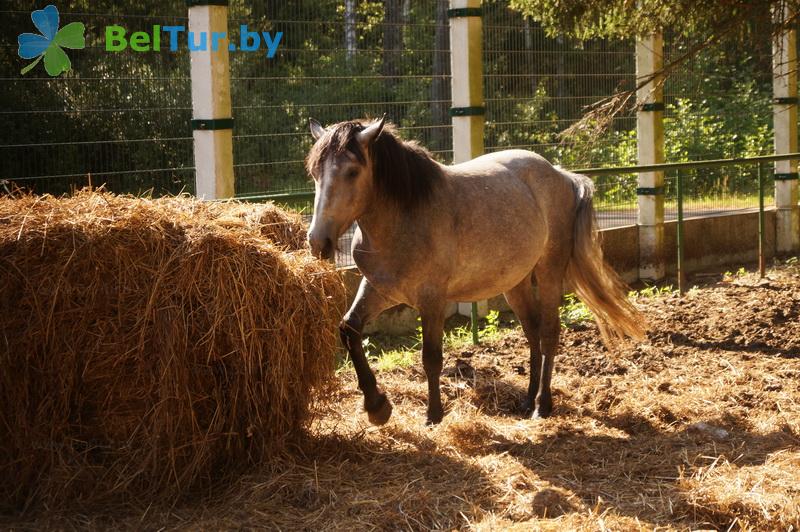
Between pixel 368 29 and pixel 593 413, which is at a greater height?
pixel 368 29

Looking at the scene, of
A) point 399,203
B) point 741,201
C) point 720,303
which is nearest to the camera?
point 399,203

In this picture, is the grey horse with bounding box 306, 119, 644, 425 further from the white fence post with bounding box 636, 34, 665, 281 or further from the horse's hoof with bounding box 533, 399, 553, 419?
the white fence post with bounding box 636, 34, 665, 281

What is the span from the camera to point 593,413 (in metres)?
5.55

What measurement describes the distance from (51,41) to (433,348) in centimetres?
→ 450

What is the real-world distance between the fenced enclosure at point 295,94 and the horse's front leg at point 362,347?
54.1 inches

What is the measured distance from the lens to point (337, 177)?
4602 millimetres

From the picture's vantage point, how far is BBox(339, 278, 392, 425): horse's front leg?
4887mm

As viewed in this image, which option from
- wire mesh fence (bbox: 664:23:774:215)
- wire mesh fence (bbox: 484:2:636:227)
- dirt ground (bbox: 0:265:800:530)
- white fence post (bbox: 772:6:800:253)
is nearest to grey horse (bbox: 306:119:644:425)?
dirt ground (bbox: 0:265:800:530)

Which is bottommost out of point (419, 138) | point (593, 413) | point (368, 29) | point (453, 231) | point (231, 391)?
point (593, 413)

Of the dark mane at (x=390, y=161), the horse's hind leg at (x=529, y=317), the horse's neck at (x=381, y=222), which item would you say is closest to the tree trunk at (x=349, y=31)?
the horse's hind leg at (x=529, y=317)

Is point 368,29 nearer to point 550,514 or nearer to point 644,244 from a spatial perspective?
point 644,244

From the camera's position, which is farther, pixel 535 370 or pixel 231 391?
pixel 535 370

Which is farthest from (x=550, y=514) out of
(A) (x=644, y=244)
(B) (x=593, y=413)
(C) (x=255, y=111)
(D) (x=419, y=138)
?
(A) (x=644, y=244)

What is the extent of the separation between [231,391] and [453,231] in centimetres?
163
